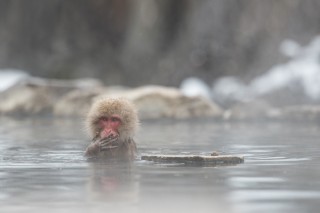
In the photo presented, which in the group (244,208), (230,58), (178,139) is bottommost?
(244,208)

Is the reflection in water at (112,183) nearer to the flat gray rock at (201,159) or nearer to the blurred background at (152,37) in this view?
the flat gray rock at (201,159)

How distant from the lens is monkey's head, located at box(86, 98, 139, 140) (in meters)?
9.56

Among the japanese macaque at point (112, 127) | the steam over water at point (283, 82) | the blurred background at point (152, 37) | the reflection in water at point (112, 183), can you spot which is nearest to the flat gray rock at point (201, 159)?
the reflection in water at point (112, 183)

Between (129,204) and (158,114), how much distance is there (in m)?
15.2

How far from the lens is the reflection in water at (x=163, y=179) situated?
608cm

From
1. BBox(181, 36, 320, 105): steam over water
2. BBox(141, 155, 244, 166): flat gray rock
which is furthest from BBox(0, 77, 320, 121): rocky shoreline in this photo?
BBox(141, 155, 244, 166): flat gray rock

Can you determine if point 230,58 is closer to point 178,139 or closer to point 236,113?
point 236,113

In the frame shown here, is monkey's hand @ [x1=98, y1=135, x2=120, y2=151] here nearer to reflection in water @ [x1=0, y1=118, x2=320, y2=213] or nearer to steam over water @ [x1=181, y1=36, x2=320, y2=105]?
reflection in water @ [x1=0, y1=118, x2=320, y2=213]

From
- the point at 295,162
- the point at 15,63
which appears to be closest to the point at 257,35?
the point at 15,63

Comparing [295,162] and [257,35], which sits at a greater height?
[257,35]

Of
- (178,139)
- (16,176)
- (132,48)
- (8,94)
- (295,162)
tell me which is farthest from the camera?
(132,48)

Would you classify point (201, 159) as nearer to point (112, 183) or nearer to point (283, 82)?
point (112, 183)

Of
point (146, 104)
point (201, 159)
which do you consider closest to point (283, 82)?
point (146, 104)

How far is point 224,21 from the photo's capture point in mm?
27062
